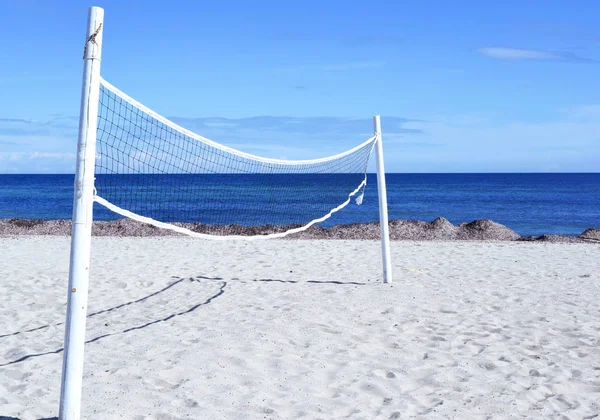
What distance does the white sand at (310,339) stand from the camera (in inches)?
154

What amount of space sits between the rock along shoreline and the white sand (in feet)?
15.1

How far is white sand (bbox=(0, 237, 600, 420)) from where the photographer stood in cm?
392

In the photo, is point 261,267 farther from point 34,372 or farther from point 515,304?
point 34,372

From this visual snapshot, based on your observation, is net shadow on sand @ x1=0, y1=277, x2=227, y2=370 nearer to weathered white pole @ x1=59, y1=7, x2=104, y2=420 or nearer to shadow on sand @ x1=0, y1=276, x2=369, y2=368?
shadow on sand @ x1=0, y1=276, x2=369, y2=368

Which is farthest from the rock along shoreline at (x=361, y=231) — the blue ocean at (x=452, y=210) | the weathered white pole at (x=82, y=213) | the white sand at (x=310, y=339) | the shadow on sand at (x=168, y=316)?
the weathered white pole at (x=82, y=213)

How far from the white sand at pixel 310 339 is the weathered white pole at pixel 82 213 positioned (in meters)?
0.36

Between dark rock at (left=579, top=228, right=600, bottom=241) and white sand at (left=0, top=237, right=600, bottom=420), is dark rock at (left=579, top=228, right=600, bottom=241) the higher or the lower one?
the higher one

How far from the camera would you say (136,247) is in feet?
38.4

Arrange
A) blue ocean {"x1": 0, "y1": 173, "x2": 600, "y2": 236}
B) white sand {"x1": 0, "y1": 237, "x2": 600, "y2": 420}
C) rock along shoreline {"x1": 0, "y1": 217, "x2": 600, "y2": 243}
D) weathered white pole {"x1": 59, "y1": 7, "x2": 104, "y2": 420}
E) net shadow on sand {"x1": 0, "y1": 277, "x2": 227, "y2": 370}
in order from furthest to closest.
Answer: blue ocean {"x1": 0, "y1": 173, "x2": 600, "y2": 236} → rock along shoreline {"x1": 0, "y1": 217, "x2": 600, "y2": 243} → net shadow on sand {"x1": 0, "y1": 277, "x2": 227, "y2": 370} → white sand {"x1": 0, "y1": 237, "x2": 600, "y2": 420} → weathered white pole {"x1": 59, "y1": 7, "x2": 104, "y2": 420}

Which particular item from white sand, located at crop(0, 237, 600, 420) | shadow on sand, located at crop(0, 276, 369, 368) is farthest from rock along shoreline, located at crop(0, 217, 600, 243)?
shadow on sand, located at crop(0, 276, 369, 368)

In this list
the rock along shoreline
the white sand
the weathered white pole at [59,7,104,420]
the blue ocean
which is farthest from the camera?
the blue ocean

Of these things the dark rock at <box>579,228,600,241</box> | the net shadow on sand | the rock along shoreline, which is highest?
the dark rock at <box>579,228,600,241</box>

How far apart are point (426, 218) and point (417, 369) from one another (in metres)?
28.2

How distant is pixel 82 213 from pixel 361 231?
12.0 m
